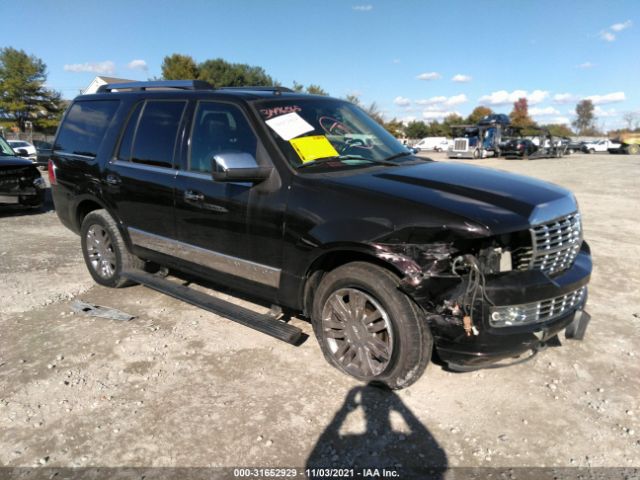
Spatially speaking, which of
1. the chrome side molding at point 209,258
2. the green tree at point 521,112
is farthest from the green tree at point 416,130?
the chrome side molding at point 209,258

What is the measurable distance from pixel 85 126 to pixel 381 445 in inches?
178

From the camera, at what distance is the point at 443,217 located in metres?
2.77

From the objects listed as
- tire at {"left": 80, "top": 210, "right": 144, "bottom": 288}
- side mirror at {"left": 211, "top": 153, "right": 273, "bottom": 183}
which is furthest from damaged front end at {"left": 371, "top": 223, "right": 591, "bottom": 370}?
tire at {"left": 80, "top": 210, "right": 144, "bottom": 288}

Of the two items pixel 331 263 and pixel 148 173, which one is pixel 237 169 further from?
pixel 148 173

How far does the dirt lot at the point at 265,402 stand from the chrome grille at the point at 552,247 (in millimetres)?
874

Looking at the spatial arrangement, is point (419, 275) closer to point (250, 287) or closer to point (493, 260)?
point (493, 260)

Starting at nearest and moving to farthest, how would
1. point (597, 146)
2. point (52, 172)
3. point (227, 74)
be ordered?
point (52, 172) → point (597, 146) → point (227, 74)

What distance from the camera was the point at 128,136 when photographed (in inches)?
183

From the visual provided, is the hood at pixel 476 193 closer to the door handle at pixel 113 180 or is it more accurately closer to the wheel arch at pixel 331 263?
the wheel arch at pixel 331 263

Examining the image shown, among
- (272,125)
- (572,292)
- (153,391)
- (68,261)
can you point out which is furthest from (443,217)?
(68,261)

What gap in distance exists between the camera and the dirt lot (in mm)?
2635

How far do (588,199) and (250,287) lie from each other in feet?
36.7

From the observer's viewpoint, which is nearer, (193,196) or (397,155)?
(193,196)

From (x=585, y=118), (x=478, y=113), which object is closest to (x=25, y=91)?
(x=478, y=113)
